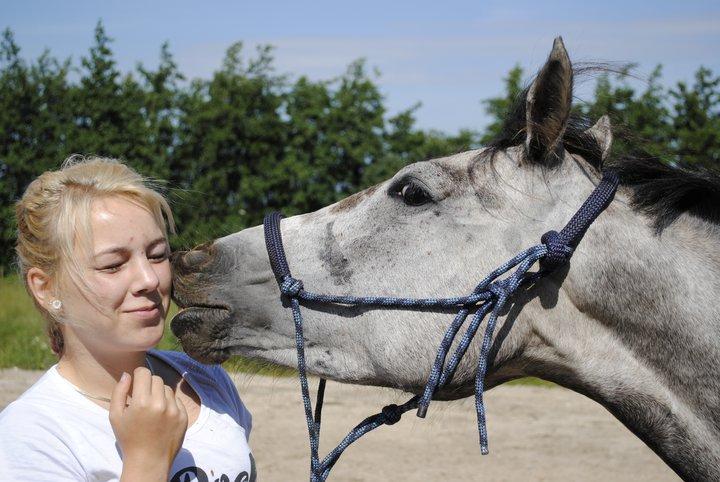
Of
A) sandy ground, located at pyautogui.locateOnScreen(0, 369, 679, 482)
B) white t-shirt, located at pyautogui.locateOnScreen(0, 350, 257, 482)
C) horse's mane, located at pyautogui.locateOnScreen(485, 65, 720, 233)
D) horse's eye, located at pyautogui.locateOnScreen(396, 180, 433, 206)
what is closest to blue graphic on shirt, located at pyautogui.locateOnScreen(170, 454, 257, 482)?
white t-shirt, located at pyautogui.locateOnScreen(0, 350, 257, 482)

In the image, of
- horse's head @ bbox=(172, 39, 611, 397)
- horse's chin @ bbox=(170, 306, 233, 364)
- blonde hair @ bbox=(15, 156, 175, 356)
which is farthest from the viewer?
horse's chin @ bbox=(170, 306, 233, 364)

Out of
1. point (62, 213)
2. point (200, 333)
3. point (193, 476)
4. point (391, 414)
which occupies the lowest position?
point (391, 414)

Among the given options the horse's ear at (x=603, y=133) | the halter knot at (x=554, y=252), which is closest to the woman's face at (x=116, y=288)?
the halter knot at (x=554, y=252)

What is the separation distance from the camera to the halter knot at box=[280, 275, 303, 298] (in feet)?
7.79

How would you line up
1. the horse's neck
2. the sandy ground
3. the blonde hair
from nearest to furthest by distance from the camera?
the blonde hair < the horse's neck < the sandy ground

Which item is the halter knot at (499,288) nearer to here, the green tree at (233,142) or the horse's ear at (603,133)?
the horse's ear at (603,133)

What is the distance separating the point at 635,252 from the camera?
7.38ft

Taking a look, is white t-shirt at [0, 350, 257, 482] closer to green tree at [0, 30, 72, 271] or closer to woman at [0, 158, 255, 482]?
woman at [0, 158, 255, 482]

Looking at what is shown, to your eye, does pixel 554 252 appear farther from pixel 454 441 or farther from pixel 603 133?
pixel 454 441

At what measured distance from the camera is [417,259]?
2375mm

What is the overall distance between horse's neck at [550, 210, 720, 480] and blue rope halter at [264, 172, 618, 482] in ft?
0.26

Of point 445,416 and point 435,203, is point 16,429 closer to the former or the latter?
point 435,203

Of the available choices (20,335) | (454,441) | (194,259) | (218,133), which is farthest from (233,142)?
(194,259)

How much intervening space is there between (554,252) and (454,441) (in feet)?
15.1
